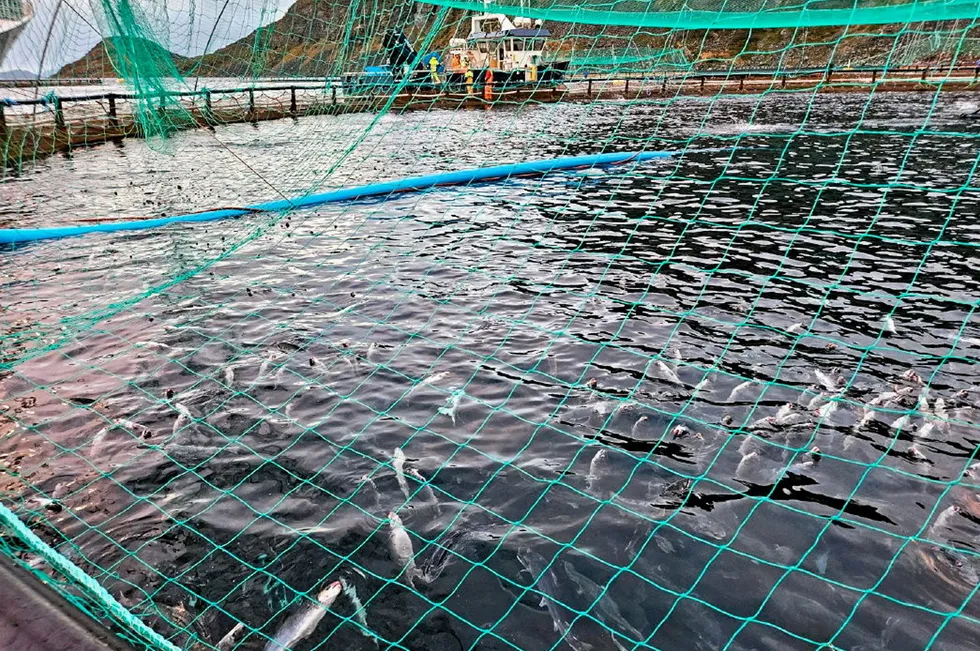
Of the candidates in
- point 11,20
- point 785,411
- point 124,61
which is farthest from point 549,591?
point 11,20

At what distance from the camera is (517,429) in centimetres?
589

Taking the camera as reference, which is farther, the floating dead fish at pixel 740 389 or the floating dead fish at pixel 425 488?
the floating dead fish at pixel 740 389

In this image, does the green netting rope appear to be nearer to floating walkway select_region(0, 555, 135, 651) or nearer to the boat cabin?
floating walkway select_region(0, 555, 135, 651)

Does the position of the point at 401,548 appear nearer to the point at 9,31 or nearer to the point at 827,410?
the point at 827,410

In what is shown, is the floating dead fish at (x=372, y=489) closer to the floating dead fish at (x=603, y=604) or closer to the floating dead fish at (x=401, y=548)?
the floating dead fish at (x=401, y=548)

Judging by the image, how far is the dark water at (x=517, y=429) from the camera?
160 inches

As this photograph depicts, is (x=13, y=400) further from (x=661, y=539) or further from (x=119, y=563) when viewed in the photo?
(x=661, y=539)

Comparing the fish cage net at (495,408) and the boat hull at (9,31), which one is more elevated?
the boat hull at (9,31)

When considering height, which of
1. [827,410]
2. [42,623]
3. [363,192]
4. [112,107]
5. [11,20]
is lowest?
[827,410]

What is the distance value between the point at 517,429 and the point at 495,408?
43 cm

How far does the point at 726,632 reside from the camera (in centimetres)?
382

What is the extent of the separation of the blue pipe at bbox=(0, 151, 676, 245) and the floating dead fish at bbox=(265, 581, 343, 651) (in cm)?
1001

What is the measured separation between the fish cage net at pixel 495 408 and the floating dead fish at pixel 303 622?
0.06 ft

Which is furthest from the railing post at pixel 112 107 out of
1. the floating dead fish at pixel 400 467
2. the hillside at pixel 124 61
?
the floating dead fish at pixel 400 467
